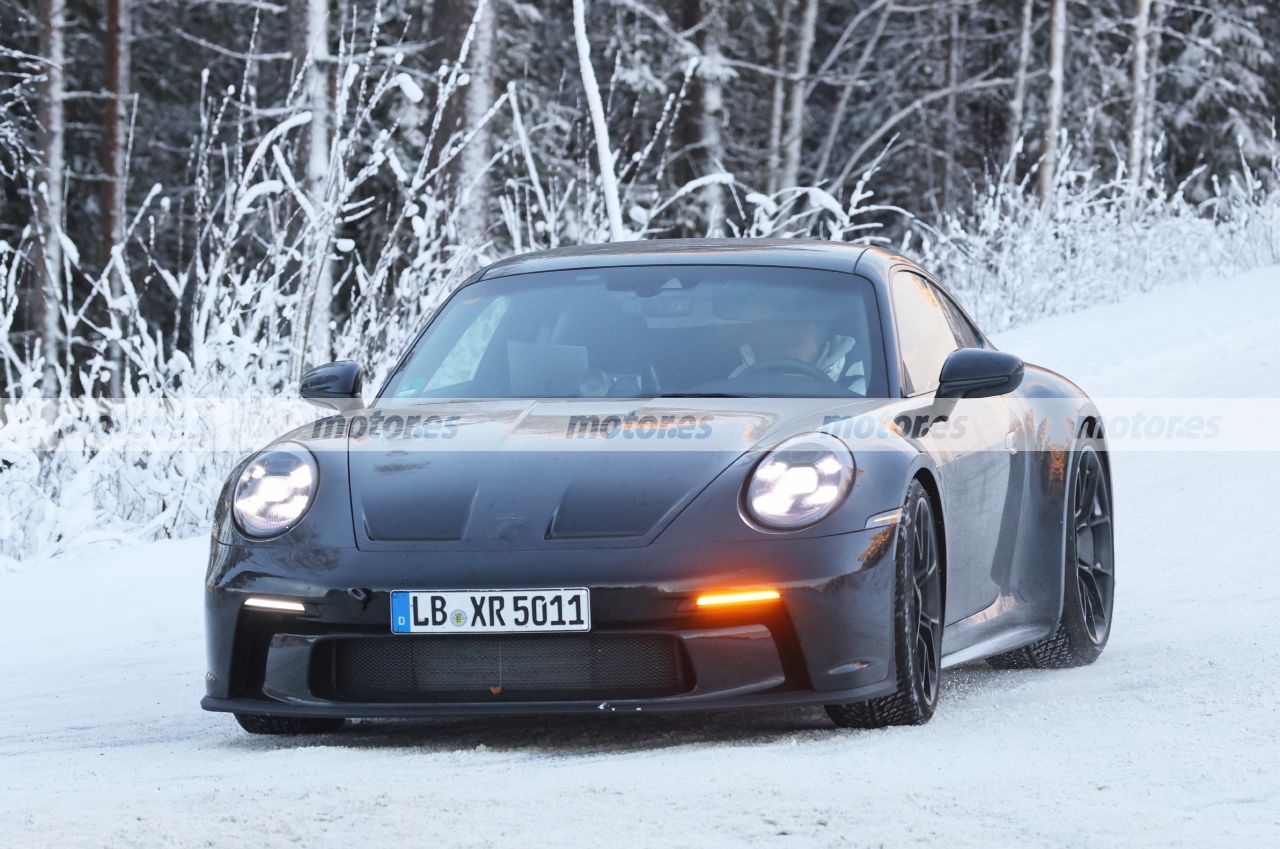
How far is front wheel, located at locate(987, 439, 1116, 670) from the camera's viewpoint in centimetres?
659

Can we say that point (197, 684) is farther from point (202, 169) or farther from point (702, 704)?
point (202, 169)

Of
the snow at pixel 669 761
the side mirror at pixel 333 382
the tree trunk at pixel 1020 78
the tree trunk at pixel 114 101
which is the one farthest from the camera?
the tree trunk at pixel 1020 78

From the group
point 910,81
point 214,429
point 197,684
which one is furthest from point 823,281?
point 910,81

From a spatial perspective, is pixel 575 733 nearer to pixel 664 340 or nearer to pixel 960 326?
pixel 664 340

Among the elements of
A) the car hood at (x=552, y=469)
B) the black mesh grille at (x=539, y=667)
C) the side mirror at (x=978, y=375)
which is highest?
the side mirror at (x=978, y=375)

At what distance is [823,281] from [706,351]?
1.61 ft

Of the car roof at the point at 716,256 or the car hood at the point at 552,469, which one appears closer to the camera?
the car hood at the point at 552,469

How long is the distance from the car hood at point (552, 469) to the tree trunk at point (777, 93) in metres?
26.0

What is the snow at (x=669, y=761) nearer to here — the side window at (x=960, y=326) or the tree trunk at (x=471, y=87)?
the side window at (x=960, y=326)

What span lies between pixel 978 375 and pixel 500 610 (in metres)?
1.66

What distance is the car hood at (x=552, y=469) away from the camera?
4.76 metres

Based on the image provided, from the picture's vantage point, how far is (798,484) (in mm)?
4820

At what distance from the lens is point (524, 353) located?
6.00m

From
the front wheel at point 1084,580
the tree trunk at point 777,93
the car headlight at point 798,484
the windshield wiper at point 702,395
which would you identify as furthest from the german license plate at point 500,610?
the tree trunk at point 777,93
